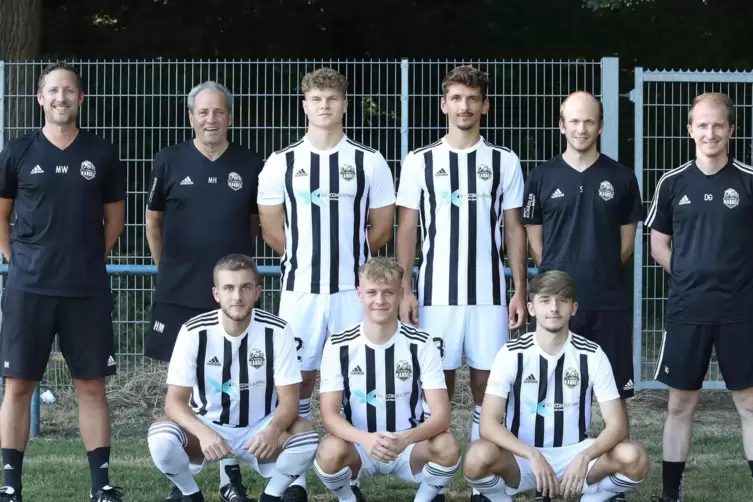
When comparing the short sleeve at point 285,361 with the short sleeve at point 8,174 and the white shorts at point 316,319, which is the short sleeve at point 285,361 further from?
the short sleeve at point 8,174

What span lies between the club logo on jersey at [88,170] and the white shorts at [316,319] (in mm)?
1033

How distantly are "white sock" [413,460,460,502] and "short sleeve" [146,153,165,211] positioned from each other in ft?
5.80

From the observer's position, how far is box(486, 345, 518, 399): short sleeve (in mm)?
4699

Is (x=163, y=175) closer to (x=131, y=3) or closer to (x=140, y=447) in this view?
(x=140, y=447)

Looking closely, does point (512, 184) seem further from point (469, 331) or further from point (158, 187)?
point (158, 187)

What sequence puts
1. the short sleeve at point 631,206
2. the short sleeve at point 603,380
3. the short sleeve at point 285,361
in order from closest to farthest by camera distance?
the short sleeve at point 603,380, the short sleeve at point 285,361, the short sleeve at point 631,206

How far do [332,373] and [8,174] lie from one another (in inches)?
65.8

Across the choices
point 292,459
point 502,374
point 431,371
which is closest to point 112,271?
point 292,459

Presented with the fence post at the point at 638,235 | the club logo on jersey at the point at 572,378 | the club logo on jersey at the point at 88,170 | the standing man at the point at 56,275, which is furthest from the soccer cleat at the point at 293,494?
the fence post at the point at 638,235

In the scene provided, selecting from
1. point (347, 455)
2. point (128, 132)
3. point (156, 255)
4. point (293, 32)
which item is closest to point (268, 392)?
point (347, 455)

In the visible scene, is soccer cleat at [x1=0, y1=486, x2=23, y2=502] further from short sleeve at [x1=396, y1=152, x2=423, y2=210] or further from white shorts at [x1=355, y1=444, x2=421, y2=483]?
short sleeve at [x1=396, y1=152, x2=423, y2=210]

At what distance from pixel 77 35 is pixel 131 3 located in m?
0.68

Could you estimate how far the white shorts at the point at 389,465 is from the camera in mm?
4781

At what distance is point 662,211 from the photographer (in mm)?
5102
